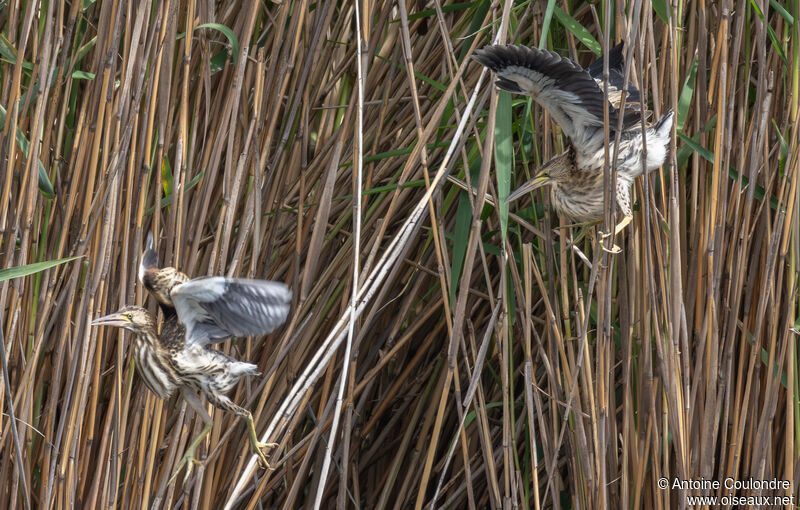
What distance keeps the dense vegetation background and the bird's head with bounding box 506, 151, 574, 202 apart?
0.24ft

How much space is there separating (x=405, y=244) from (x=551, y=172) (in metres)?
0.28

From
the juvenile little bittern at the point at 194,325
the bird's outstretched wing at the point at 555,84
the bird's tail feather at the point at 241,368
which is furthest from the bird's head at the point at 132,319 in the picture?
the bird's outstretched wing at the point at 555,84

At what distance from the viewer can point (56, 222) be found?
5.28ft

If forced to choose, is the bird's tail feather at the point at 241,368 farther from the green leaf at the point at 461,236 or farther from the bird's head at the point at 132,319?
the green leaf at the point at 461,236

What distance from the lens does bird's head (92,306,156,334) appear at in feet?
3.92

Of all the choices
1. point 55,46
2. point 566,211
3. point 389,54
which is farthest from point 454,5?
point 55,46

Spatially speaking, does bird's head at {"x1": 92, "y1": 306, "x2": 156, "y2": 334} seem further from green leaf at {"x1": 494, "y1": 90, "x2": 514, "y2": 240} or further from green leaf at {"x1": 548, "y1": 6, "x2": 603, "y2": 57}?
green leaf at {"x1": 548, "y1": 6, "x2": 603, "y2": 57}

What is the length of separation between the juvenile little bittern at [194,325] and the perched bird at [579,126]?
0.44 metres

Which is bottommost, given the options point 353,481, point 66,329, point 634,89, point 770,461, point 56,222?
point 353,481

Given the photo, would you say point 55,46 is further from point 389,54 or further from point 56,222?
point 389,54

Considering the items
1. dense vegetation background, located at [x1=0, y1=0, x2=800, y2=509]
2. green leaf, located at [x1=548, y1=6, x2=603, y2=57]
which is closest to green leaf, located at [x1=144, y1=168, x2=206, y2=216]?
dense vegetation background, located at [x1=0, y1=0, x2=800, y2=509]

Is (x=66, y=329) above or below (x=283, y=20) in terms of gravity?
below

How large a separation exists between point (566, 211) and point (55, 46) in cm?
85

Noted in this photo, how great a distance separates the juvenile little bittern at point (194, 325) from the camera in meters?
1.13
